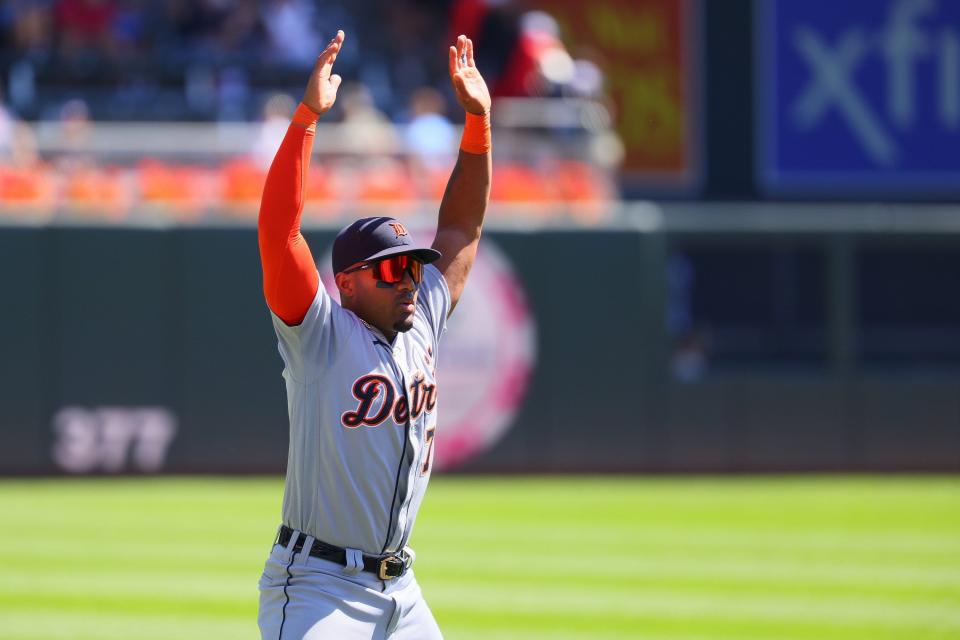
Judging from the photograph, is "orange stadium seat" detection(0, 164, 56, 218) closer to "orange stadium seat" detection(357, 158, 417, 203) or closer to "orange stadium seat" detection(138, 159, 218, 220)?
"orange stadium seat" detection(138, 159, 218, 220)

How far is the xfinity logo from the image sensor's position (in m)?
18.8

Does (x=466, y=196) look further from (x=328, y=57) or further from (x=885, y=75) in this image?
(x=885, y=75)

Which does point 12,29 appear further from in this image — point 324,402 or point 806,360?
point 324,402

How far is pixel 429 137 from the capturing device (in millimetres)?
13602

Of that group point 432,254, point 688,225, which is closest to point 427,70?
point 688,225

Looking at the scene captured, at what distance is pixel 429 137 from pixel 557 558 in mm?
5866

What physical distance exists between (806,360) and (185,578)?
11389 mm

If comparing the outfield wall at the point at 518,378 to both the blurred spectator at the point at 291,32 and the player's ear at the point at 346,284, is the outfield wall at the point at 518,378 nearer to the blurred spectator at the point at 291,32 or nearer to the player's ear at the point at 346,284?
the blurred spectator at the point at 291,32

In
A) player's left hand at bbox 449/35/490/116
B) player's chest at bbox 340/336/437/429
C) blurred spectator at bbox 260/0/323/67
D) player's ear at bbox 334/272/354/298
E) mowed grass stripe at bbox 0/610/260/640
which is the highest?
blurred spectator at bbox 260/0/323/67

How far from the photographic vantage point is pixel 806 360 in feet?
58.5

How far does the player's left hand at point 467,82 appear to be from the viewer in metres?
4.50

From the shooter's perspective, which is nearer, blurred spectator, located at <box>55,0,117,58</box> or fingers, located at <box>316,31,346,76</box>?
fingers, located at <box>316,31,346,76</box>

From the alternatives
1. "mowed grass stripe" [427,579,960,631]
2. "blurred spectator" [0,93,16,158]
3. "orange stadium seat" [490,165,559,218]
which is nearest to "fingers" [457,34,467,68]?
"mowed grass stripe" [427,579,960,631]

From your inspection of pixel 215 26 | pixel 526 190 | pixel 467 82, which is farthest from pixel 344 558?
pixel 215 26
